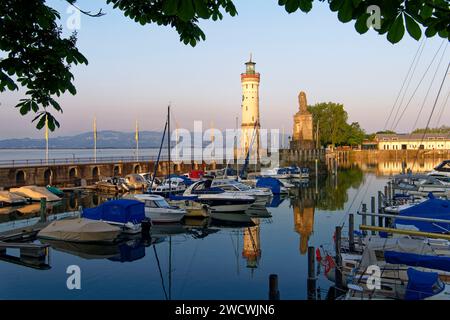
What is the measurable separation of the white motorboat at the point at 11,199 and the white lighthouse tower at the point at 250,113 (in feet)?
137

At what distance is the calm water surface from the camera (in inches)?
595

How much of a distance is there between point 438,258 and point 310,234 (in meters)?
13.7

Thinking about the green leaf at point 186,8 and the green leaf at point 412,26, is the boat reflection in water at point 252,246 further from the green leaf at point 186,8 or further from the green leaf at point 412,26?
the green leaf at point 186,8

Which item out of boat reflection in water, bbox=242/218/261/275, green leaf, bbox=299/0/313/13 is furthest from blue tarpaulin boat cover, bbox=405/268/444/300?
green leaf, bbox=299/0/313/13

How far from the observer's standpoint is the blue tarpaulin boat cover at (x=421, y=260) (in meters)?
12.1

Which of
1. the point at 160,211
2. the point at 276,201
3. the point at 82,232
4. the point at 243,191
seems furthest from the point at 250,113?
the point at 82,232

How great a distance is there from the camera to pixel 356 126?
144 metres

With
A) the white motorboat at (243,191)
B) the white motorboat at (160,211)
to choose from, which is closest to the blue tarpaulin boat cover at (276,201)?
the white motorboat at (243,191)

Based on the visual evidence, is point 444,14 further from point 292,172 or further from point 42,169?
point 292,172

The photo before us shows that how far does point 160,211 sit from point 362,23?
83.7 feet

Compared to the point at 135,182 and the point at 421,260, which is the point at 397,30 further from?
the point at 135,182

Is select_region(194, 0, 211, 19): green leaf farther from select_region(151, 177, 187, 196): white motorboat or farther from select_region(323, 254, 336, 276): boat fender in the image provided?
select_region(151, 177, 187, 196): white motorboat

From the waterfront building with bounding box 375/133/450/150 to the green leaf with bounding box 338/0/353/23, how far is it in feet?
459
